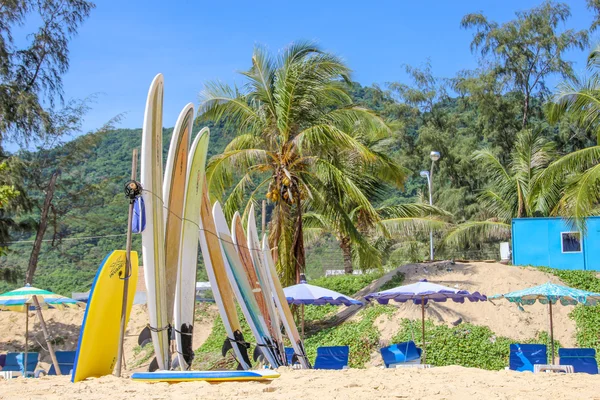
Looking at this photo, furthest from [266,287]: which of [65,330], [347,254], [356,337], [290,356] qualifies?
[347,254]

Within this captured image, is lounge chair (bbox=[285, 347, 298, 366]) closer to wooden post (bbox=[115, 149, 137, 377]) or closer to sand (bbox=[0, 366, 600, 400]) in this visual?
sand (bbox=[0, 366, 600, 400])

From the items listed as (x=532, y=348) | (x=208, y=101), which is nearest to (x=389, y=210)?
(x=208, y=101)

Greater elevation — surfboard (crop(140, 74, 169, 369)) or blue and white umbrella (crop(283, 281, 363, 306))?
surfboard (crop(140, 74, 169, 369))

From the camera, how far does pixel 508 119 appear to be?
34.3m

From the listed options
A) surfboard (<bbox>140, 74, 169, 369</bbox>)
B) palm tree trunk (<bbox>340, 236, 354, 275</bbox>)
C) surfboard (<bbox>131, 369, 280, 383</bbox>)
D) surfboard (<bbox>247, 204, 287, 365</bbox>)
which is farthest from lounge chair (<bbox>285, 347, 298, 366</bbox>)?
palm tree trunk (<bbox>340, 236, 354, 275</bbox>)

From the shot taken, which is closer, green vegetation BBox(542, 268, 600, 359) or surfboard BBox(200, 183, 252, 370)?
surfboard BBox(200, 183, 252, 370)

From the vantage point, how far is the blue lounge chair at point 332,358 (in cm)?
1273

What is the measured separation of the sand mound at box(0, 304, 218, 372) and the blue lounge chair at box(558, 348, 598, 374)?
10.7m

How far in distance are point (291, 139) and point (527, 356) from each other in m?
7.92

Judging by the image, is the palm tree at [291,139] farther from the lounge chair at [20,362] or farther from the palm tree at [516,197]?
the palm tree at [516,197]

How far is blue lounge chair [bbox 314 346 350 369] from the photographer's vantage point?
41.8 feet

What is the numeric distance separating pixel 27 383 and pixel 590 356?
894cm

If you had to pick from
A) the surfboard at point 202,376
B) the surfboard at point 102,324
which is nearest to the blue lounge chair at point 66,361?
the surfboard at point 102,324

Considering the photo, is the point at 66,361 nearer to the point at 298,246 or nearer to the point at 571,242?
the point at 298,246
